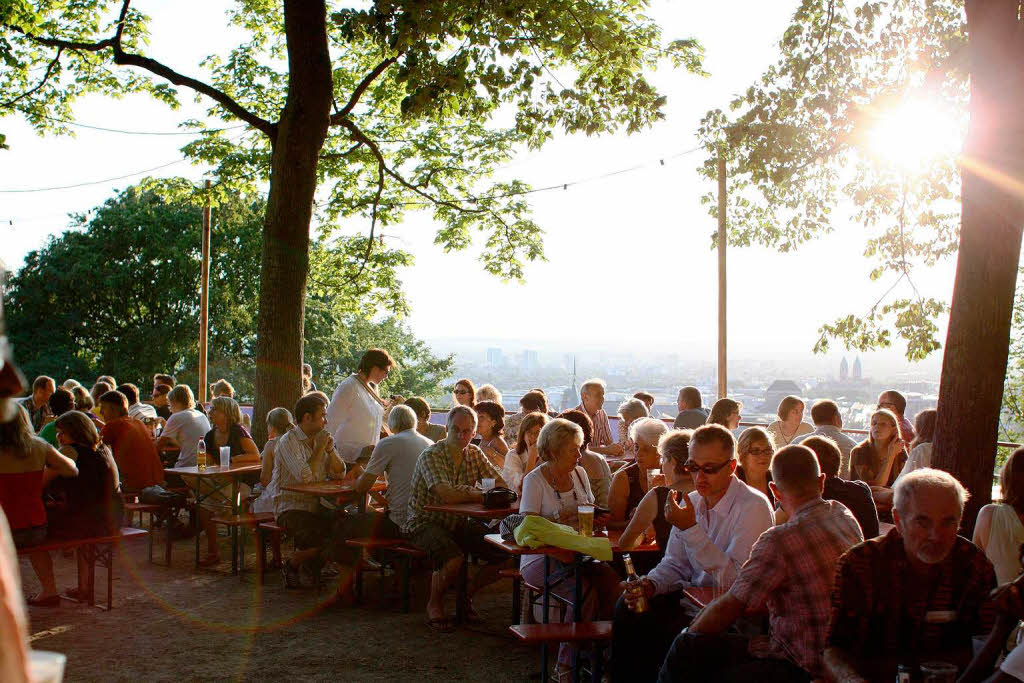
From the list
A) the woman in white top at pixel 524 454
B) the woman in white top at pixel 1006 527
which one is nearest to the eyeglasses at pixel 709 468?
the woman in white top at pixel 1006 527

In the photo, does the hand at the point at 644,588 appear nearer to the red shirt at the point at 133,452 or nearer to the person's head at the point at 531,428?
the person's head at the point at 531,428

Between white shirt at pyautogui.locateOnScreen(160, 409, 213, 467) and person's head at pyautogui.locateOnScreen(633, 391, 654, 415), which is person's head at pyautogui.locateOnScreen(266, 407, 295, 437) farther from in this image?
person's head at pyautogui.locateOnScreen(633, 391, 654, 415)

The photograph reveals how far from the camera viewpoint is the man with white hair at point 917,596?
3.41 meters

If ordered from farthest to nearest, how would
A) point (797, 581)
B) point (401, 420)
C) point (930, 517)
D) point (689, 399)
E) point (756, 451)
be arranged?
point (689, 399)
point (401, 420)
point (756, 451)
point (797, 581)
point (930, 517)

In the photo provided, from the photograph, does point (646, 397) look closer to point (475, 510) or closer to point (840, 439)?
point (840, 439)

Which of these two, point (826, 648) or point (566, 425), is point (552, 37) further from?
point (826, 648)

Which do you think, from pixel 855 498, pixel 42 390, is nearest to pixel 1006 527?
pixel 855 498

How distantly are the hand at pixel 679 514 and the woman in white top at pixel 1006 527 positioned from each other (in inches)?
59.4

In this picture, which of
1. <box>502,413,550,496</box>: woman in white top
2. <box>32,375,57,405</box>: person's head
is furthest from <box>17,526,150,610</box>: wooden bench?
<box>32,375,57,405</box>: person's head

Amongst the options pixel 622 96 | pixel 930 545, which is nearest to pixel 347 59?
pixel 622 96

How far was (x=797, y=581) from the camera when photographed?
12.3ft

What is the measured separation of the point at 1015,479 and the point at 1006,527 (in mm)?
270

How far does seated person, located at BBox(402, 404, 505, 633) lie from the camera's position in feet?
23.9

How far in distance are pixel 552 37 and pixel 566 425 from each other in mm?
6258
